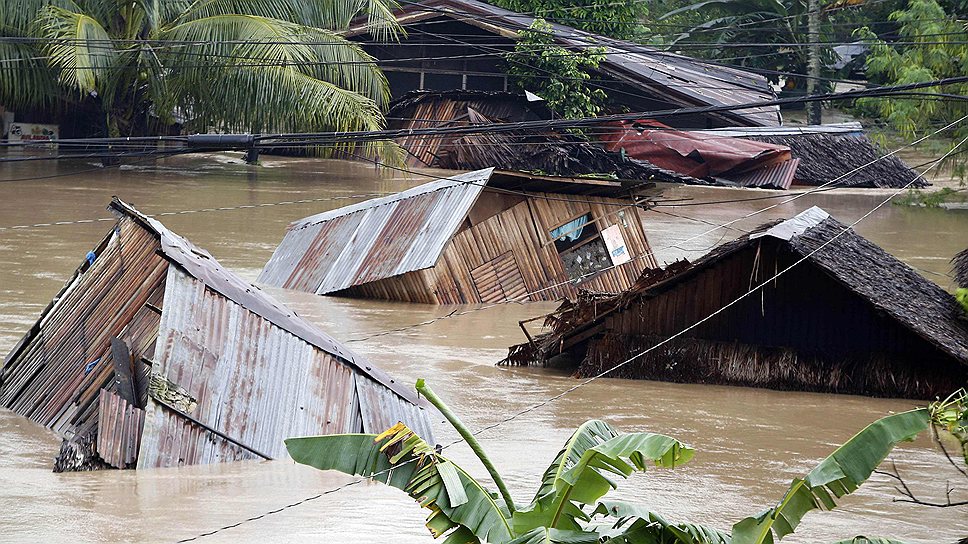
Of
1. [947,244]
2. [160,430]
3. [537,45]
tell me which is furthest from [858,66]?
[160,430]

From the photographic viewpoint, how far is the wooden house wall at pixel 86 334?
11.9 metres

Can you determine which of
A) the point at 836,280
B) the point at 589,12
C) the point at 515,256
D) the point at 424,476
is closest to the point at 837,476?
the point at 424,476

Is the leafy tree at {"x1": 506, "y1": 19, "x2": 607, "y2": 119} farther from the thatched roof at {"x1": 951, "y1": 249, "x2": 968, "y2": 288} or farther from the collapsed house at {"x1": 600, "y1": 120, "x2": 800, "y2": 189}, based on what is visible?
the thatched roof at {"x1": 951, "y1": 249, "x2": 968, "y2": 288}

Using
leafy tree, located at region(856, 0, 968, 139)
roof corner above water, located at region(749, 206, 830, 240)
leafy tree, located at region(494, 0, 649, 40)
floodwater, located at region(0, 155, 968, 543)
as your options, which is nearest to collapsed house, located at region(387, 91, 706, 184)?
leafy tree, located at region(494, 0, 649, 40)

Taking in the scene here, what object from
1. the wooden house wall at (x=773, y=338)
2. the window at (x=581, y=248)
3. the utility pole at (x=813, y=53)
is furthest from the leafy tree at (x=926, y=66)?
the wooden house wall at (x=773, y=338)

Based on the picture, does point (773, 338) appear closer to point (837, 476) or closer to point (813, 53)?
point (837, 476)

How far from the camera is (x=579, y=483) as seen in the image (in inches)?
269

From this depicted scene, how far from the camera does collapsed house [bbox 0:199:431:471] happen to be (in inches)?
412

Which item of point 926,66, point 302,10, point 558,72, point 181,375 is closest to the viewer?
point 181,375

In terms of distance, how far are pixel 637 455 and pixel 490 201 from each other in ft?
41.1

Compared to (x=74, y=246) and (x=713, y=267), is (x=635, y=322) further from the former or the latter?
(x=74, y=246)

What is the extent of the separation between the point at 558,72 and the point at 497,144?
10.5ft

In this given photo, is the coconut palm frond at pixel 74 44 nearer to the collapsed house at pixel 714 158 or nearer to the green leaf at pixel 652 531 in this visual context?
the collapsed house at pixel 714 158

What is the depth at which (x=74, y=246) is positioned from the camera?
2148 cm
